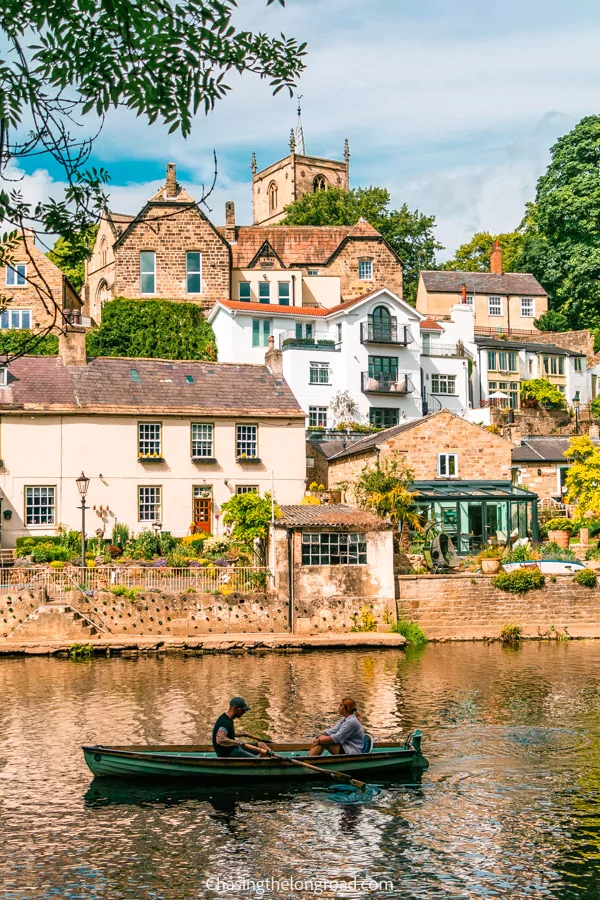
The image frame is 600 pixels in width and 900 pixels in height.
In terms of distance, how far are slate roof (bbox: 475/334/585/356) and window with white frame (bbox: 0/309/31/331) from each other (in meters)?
29.1

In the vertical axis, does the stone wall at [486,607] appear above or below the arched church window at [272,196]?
below

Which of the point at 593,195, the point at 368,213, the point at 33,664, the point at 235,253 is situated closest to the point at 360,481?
the point at 33,664

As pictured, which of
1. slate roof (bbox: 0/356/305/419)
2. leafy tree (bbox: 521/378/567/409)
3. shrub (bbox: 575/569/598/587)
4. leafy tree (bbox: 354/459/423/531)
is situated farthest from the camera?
leafy tree (bbox: 521/378/567/409)

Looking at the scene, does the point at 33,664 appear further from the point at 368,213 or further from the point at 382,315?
the point at 368,213

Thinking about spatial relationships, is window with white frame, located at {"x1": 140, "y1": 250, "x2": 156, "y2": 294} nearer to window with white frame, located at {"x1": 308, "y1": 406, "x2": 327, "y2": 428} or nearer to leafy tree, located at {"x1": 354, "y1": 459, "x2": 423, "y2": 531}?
window with white frame, located at {"x1": 308, "y1": 406, "x2": 327, "y2": 428}

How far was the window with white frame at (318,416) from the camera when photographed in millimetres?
58750

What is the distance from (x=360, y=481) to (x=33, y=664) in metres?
17.9

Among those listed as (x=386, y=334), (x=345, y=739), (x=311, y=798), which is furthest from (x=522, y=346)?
(x=311, y=798)

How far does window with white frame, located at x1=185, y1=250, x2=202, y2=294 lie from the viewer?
6588 cm

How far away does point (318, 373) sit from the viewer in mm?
59719

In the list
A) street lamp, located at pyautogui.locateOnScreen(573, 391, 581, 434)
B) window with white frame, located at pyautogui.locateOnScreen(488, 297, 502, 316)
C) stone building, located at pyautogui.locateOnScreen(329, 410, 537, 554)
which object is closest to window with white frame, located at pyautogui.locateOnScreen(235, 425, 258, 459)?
stone building, located at pyautogui.locateOnScreen(329, 410, 537, 554)

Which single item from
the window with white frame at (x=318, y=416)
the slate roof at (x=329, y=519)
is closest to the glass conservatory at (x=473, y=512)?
the slate roof at (x=329, y=519)

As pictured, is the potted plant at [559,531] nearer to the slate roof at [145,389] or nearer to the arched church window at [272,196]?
the slate roof at [145,389]

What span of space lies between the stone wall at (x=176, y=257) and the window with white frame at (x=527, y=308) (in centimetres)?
2563
